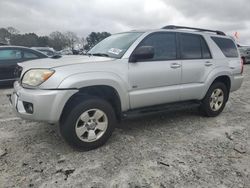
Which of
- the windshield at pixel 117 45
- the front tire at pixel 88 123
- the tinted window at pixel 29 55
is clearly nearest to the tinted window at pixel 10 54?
the tinted window at pixel 29 55

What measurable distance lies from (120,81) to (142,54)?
20.3 inches

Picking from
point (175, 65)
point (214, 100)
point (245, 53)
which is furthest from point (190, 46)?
point (245, 53)

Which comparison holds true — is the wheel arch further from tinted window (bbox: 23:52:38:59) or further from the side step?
tinted window (bbox: 23:52:38:59)

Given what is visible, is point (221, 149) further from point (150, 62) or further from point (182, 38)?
point (182, 38)

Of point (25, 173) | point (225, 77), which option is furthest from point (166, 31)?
point (25, 173)

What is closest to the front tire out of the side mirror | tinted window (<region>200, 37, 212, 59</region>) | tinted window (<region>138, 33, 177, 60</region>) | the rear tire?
the side mirror

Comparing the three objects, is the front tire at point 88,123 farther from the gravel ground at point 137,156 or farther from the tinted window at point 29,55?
the tinted window at point 29,55

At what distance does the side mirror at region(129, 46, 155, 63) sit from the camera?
3707mm

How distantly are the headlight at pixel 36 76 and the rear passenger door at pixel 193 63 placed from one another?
2.33m

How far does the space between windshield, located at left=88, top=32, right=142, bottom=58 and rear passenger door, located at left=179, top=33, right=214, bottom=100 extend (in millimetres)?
967

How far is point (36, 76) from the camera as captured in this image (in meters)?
3.27

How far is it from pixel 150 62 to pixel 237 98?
415cm

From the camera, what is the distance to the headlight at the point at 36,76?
320 cm

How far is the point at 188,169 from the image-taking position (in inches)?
121
